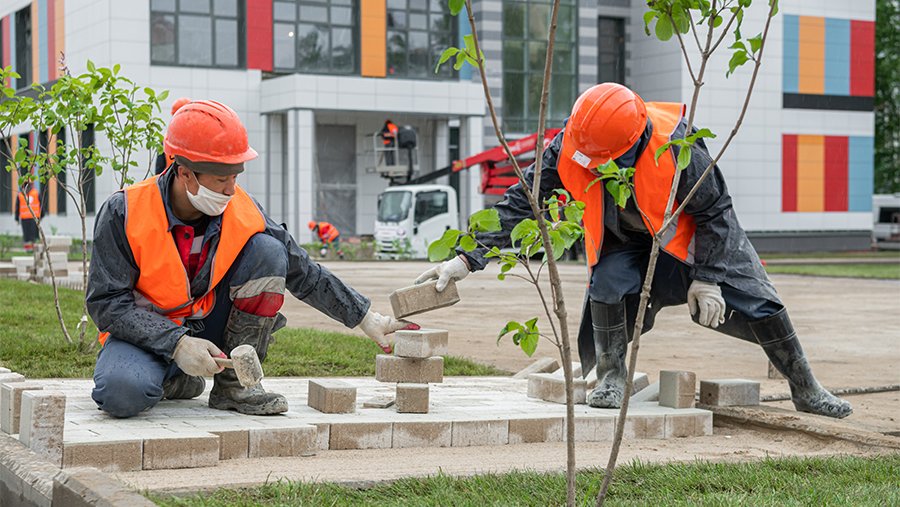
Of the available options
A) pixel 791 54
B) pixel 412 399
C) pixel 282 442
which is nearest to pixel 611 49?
pixel 791 54

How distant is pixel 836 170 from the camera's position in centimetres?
4309

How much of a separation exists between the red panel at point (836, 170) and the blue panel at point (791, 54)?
7.83 feet

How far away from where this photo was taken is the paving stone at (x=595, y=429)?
5.52 meters

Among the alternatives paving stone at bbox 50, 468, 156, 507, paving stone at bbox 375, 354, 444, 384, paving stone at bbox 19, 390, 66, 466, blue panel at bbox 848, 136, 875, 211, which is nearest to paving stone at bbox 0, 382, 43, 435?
paving stone at bbox 19, 390, 66, 466

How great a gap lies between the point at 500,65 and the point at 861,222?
47.9 feet

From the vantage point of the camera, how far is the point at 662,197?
5.82 metres

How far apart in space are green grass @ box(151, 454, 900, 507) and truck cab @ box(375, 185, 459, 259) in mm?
25683

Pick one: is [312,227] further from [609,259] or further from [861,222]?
[609,259]

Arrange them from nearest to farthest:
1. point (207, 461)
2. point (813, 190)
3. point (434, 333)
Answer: point (207, 461) < point (434, 333) < point (813, 190)

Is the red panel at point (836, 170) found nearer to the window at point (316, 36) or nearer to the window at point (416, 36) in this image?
the window at point (416, 36)

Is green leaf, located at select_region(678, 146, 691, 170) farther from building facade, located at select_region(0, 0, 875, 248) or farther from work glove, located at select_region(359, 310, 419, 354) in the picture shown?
building facade, located at select_region(0, 0, 875, 248)

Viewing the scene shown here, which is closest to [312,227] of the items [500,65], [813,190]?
[500,65]

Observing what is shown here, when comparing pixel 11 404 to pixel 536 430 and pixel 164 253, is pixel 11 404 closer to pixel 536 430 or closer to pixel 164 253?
pixel 164 253

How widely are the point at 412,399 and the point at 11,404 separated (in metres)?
1.70
